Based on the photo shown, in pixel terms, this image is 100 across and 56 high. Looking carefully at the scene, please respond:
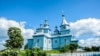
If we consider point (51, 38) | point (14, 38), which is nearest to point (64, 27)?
point (51, 38)

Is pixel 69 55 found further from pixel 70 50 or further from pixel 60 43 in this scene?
pixel 60 43

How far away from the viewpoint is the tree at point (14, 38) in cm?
3381

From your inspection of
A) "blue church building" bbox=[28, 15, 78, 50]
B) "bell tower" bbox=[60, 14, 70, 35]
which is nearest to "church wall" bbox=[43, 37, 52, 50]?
"blue church building" bbox=[28, 15, 78, 50]

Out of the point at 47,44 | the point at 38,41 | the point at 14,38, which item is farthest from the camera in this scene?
the point at 47,44

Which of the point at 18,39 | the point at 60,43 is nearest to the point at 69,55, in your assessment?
the point at 18,39

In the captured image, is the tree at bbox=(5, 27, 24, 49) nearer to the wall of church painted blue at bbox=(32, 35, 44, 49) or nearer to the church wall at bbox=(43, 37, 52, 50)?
the wall of church painted blue at bbox=(32, 35, 44, 49)

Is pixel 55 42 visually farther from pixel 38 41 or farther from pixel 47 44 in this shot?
pixel 38 41

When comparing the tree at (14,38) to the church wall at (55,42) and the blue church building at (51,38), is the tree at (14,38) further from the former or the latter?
the church wall at (55,42)

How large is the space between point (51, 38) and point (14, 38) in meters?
31.2

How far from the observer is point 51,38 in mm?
64312

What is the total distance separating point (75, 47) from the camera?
173ft

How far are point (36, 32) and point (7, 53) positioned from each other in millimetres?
36607

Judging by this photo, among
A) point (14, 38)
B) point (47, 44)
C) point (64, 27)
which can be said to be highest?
point (64, 27)

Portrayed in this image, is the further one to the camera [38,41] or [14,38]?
[38,41]
